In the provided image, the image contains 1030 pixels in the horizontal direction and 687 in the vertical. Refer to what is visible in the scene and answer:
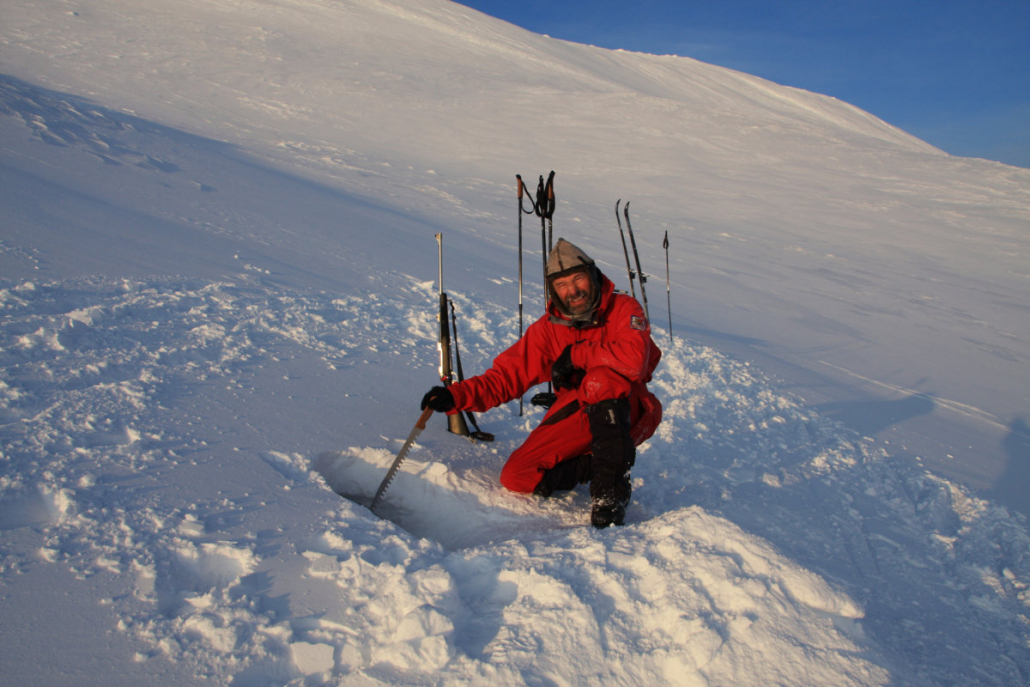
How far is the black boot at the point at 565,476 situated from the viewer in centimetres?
316

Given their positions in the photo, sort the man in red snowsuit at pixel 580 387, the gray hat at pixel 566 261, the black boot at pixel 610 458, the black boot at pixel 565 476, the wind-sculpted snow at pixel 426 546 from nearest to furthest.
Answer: the wind-sculpted snow at pixel 426 546
the black boot at pixel 610 458
the man in red snowsuit at pixel 580 387
the gray hat at pixel 566 261
the black boot at pixel 565 476

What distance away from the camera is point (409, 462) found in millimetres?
3154

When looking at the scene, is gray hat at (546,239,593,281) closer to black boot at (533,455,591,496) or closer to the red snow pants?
the red snow pants

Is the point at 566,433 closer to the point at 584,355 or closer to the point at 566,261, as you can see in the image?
the point at 584,355

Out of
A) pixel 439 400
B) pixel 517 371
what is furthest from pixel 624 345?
pixel 439 400

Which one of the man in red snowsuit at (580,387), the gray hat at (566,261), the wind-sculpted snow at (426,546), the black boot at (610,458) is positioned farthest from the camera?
the gray hat at (566,261)

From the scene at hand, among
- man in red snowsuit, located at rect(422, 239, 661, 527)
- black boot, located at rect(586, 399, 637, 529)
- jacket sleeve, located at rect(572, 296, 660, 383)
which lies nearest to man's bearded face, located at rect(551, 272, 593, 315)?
man in red snowsuit, located at rect(422, 239, 661, 527)

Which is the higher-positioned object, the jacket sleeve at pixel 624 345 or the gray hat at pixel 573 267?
the gray hat at pixel 573 267

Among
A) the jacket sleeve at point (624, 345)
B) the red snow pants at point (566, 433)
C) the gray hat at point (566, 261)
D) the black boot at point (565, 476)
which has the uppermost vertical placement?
the gray hat at point (566, 261)

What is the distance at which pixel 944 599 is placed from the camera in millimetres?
2697

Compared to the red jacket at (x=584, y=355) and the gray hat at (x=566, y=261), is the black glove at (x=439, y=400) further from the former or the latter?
the gray hat at (x=566, y=261)

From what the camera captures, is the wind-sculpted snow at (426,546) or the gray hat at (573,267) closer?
the wind-sculpted snow at (426,546)

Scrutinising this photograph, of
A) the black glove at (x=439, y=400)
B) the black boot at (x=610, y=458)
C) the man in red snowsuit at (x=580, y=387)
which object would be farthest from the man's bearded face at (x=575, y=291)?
the black glove at (x=439, y=400)

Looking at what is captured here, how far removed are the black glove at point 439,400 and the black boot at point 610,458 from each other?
2.31 feet
